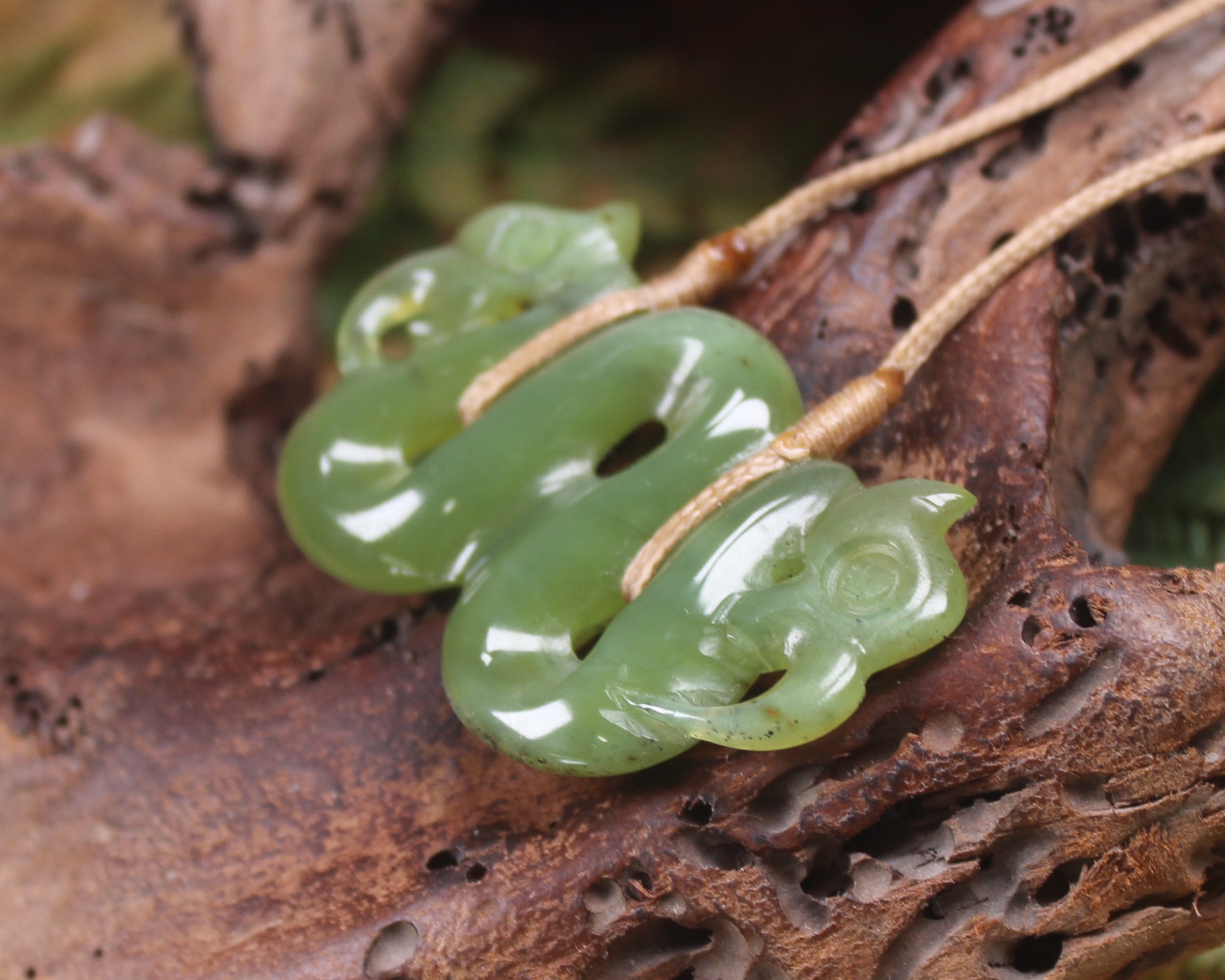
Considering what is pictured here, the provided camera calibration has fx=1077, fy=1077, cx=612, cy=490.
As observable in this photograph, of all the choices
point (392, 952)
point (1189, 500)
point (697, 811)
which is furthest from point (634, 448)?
point (1189, 500)

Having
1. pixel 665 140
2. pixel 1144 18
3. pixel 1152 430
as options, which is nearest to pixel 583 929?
pixel 1152 430

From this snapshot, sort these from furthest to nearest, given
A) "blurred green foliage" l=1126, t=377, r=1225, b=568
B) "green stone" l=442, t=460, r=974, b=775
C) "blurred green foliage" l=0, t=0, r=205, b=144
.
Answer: "blurred green foliage" l=0, t=0, r=205, b=144, "blurred green foliage" l=1126, t=377, r=1225, b=568, "green stone" l=442, t=460, r=974, b=775

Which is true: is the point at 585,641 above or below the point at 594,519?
below

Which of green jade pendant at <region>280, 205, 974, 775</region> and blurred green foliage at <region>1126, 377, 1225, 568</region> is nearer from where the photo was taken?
green jade pendant at <region>280, 205, 974, 775</region>

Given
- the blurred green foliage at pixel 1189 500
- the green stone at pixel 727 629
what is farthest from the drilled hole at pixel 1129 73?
the green stone at pixel 727 629

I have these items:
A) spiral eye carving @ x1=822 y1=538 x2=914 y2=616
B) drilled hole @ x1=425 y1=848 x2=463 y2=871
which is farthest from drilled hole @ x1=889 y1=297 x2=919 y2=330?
drilled hole @ x1=425 y1=848 x2=463 y2=871

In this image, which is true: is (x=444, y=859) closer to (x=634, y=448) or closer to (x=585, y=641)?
(x=585, y=641)

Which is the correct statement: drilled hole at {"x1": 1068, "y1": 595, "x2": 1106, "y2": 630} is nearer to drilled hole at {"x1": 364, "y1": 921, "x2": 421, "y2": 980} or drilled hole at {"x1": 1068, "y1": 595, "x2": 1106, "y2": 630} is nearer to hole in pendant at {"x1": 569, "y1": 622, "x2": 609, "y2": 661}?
hole in pendant at {"x1": 569, "y1": 622, "x2": 609, "y2": 661}
